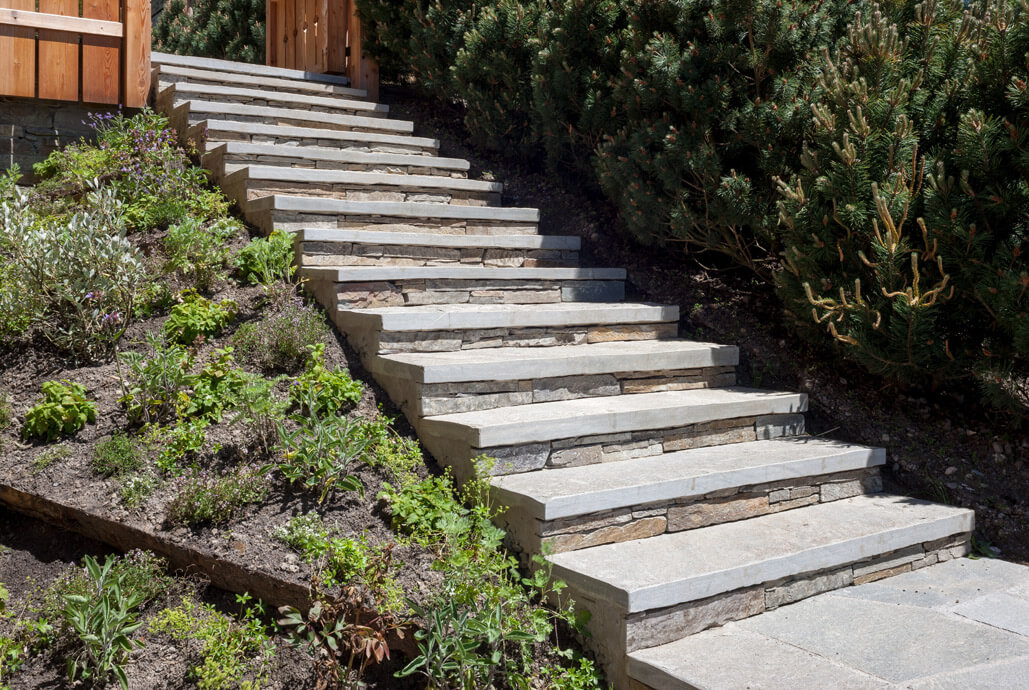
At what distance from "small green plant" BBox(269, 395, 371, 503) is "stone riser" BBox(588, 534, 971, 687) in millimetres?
1032

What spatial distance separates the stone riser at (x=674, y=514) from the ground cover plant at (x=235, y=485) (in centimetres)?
17

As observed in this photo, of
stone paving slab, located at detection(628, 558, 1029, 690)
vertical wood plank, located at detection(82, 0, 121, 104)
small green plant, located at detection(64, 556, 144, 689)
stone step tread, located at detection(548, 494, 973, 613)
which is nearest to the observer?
stone paving slab, located at detection(628, 558, 1029, 690)

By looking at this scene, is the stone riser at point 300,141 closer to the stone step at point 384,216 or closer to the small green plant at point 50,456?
the stone step at point 384,216

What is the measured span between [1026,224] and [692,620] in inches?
89.4

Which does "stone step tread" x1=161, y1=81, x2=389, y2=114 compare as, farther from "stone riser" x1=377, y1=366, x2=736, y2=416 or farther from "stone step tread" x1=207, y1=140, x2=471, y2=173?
"stone riser" x1=377, y1=366, x2=736, y2=416

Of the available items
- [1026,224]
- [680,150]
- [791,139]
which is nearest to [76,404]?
[680,150]

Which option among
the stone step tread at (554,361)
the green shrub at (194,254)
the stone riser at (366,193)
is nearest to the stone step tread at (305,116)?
the stone riser at (366,193)

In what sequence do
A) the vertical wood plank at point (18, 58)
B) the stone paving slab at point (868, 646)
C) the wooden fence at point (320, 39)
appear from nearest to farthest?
the stone paving slab at point (868, 646) → the vertical wood plank at point (18, 58) → the wooden fence at point (320, 39)

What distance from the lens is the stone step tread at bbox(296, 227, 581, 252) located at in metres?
4.62

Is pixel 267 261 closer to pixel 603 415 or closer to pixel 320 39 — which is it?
pixel 603 415

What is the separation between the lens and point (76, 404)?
3.57 meters

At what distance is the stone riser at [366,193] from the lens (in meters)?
5.19

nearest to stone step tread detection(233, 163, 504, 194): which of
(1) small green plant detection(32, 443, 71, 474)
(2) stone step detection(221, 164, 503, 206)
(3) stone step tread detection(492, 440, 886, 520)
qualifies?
(2) stone step detection(221, 164, 503, 206)

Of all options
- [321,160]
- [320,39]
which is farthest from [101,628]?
[320,39]
